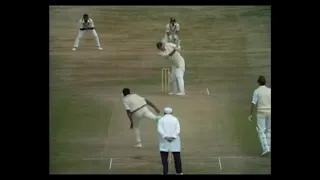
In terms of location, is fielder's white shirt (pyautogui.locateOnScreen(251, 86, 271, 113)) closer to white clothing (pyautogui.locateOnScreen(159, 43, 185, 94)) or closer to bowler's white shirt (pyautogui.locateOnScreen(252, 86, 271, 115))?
bowler's white shirt (pyautogui.locateOnScreen(252, 86, 271, 115))

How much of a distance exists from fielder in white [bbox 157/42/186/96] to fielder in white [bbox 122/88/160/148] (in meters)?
0.73

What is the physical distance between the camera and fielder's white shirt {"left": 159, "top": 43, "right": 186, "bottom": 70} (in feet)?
42.6

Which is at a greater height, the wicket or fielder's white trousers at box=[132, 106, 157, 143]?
the wicket

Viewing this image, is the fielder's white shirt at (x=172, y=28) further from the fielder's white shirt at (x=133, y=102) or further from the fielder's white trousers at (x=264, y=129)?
the fielder's white trousers at (x=264, y=129)

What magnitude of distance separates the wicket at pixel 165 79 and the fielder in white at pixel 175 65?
0.22 ft

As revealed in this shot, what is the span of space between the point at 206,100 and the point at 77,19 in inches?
92.5

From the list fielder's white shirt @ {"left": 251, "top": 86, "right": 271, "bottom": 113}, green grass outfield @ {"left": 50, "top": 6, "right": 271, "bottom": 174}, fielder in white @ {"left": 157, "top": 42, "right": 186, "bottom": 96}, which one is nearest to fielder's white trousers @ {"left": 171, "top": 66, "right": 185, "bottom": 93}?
fielder in white @ {"left": 157, "top": 42, "right": 186, "bottom": 96}

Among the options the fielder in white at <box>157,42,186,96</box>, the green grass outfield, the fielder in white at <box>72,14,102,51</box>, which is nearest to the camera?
the green grass outfield

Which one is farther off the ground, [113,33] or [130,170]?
[113,33]

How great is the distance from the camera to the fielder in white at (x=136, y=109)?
12.3 meters

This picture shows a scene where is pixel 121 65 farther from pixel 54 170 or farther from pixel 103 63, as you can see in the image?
pixel 54 170

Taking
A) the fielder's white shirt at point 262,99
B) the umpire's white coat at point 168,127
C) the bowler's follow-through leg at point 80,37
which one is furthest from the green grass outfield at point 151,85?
the umpire's white coat at point 168,127

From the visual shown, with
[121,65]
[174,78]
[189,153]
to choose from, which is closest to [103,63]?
[121,65]

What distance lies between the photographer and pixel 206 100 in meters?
12.9
